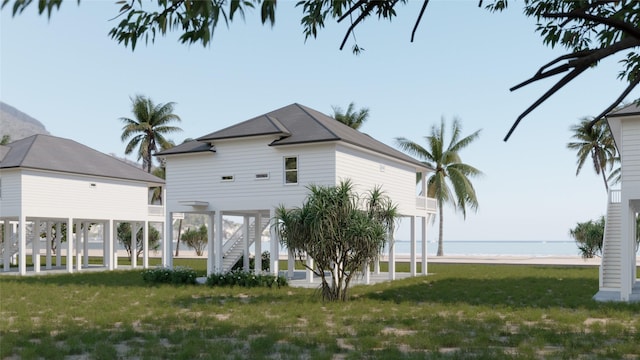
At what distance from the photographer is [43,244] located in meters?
68.8

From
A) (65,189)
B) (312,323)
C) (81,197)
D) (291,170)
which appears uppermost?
(291,170)

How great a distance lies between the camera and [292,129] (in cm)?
2667

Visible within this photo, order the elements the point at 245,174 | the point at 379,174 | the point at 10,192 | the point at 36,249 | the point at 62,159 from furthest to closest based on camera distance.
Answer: the point at 36,249, the point at 62,159, the point at 10,192, the point at 379,174, the point at 245,174

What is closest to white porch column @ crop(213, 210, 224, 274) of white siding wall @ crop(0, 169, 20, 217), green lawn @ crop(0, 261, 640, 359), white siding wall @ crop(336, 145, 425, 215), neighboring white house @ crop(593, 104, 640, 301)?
green lawn @ crop(0, 261, 640, 359)

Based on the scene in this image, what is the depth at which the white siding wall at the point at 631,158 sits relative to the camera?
19.6m

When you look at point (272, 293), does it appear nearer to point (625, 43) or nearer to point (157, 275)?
point (157, 275)

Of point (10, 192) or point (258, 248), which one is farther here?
point (10, 192)

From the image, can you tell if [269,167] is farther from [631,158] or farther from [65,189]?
[65,189]

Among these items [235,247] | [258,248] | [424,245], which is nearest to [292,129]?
[258,248]

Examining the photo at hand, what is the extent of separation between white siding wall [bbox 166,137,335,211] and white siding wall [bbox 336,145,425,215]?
3.19ft

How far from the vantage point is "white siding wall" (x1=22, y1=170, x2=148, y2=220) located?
3191 centimetres

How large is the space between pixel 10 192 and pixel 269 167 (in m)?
14.2

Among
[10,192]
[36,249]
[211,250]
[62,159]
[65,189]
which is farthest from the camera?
[36,249]

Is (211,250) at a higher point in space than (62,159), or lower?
lower
